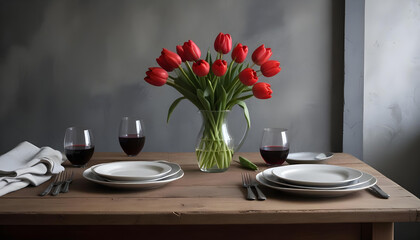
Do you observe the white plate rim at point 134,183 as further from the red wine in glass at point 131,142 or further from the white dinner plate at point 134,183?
the red wine in glass at point 131,142

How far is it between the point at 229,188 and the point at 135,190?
0.28 meters

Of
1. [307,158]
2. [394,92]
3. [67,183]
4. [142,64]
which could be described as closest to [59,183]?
[67,183]

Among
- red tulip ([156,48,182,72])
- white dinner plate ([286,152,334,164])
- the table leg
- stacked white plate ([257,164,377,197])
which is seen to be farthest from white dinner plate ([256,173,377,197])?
red tulip ([156,48,182,72])

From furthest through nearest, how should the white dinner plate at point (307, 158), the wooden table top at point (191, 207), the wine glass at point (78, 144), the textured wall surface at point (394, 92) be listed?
the textured wall surface at point (394, 92), the white dinner plate at point (307, 158), the wine glass at point (78, 144), the wooden table top at point (191, 207)

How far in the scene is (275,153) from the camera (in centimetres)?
159

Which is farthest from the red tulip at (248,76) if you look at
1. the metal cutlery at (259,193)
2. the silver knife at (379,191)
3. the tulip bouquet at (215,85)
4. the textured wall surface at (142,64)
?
the textured wall surface at (142,64)

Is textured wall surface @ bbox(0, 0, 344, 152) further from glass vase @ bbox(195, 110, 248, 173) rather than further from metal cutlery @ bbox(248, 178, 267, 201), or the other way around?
metal cutlery @ bbox(248, 178, 267, 201)

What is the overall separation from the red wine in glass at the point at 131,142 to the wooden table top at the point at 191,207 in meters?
0.45

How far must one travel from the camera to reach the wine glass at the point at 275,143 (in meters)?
1.57

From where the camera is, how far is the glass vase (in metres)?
1.52

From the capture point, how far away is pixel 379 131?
9.74ft

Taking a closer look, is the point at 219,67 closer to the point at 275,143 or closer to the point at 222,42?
the point at 222,42

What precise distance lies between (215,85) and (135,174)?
15.5 inches

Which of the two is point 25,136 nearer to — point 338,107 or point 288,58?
point 288,58
